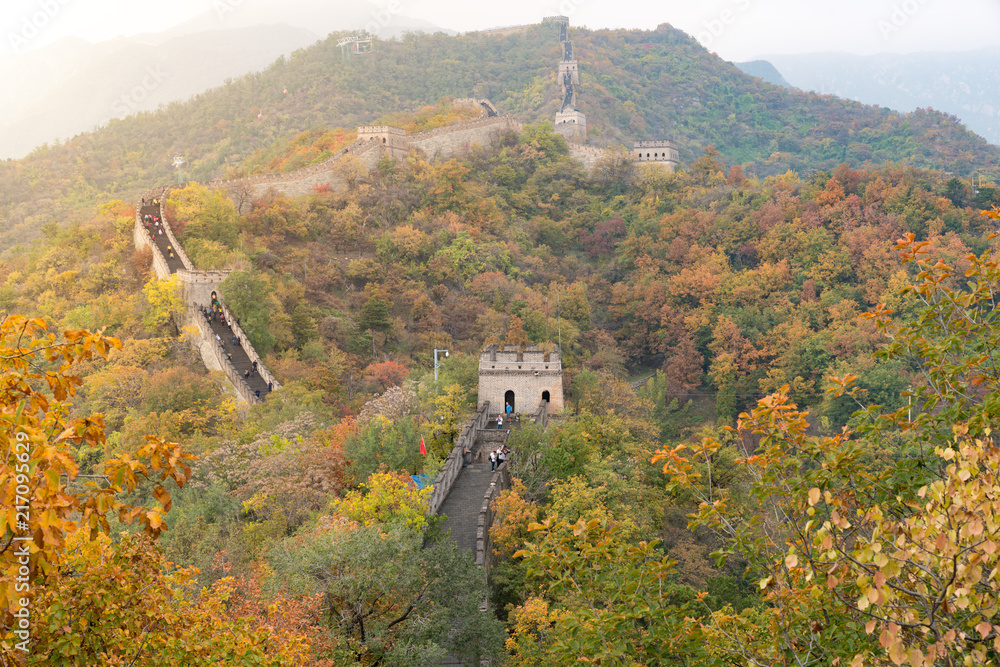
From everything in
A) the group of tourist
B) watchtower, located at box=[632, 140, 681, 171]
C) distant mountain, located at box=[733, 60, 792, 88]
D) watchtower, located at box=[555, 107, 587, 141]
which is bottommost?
the group of tourist

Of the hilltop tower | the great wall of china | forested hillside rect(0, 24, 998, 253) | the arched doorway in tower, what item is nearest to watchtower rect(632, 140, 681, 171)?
the great wall of china

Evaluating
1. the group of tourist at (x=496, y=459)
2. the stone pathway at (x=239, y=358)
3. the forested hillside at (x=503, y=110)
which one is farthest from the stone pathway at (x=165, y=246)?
the forested hillside at (x=503, y=110)

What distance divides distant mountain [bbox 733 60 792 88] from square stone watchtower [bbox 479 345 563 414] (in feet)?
580

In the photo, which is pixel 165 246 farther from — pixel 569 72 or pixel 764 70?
pixel 764 70

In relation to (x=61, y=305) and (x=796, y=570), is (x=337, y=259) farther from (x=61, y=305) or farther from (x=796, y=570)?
(x=796, y=570)

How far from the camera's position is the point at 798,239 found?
56125 mm

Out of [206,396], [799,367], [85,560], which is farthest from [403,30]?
[85,560]

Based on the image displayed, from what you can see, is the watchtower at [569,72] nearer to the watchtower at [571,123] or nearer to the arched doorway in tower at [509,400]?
the watchtower at [571,123]

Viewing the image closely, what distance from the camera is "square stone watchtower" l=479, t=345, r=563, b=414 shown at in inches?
1141

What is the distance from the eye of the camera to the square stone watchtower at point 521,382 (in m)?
29.0

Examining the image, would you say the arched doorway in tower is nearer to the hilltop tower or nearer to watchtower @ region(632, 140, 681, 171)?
watchtower @ region(632, 140, 681, 171)

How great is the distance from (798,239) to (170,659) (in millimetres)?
57465

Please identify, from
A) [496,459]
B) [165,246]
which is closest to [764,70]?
[165,246]

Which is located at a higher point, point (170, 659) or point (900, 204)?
point (170, 659)
